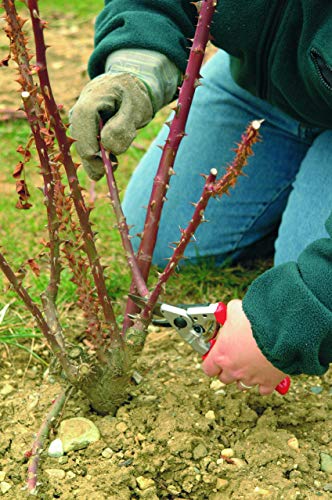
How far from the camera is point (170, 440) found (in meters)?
1.45

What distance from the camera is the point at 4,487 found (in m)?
1.37

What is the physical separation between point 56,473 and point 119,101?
2.67 feet

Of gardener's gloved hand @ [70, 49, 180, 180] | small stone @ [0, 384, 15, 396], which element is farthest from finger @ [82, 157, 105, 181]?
small stone @ [0, 384, 15, 396]

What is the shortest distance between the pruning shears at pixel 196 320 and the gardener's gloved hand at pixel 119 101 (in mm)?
349

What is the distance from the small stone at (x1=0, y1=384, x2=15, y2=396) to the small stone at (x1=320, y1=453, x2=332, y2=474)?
2.33 ft

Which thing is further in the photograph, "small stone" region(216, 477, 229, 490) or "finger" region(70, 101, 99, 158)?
"finger" region(70, 101, 99, 158)

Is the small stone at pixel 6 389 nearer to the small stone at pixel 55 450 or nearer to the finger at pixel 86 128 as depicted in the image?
A: the small stone at pixel 55 450

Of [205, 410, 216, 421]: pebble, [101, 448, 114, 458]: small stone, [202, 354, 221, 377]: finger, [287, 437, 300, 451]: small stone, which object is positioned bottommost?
[205, 410, 216, 421]: pebble

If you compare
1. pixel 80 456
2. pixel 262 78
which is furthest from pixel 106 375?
pixel 262 78

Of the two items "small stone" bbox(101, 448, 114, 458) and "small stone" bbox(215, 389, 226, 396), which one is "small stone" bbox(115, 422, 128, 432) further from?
"small stone" bbox(215, 389, 226, 396)

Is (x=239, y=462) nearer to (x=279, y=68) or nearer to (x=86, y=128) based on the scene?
(x=86, y=128)

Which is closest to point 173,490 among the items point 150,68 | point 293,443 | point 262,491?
point 262,491

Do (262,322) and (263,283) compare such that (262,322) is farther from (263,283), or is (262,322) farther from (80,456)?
(80,456)

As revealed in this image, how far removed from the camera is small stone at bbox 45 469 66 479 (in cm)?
139
